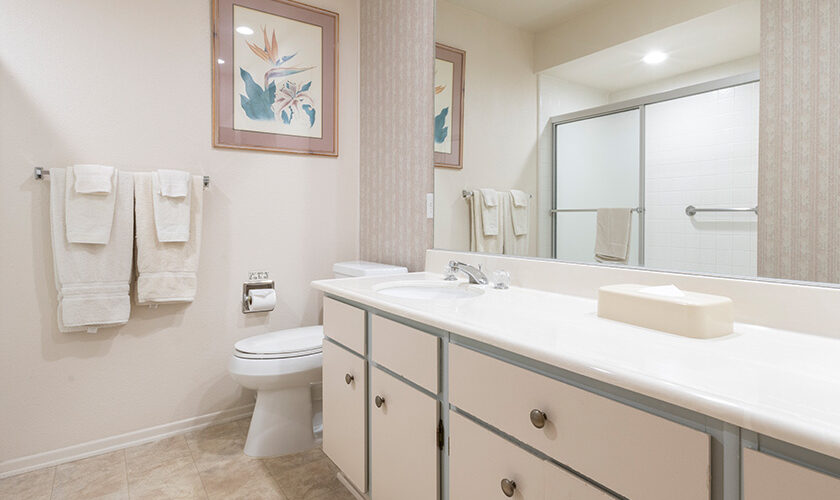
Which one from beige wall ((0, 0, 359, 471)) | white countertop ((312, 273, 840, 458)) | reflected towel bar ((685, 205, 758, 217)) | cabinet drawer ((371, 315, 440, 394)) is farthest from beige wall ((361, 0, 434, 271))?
reflected towel bar ((685, 205, 758, 217))

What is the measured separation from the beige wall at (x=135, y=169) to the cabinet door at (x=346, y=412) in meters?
0.88

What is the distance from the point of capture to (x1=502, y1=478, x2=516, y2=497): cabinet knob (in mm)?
921

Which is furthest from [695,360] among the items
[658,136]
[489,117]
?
[489,117]

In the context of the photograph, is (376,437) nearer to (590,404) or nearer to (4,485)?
(590,404)

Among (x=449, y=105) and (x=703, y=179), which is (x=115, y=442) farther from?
(x=703, y=179)

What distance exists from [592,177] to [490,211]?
0.47 metres

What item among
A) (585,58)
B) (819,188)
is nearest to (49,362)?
(585,58)

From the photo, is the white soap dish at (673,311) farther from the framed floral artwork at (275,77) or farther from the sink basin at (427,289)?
Answer: the framed floral artwork at (275,77)

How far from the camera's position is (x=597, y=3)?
1.34 metres

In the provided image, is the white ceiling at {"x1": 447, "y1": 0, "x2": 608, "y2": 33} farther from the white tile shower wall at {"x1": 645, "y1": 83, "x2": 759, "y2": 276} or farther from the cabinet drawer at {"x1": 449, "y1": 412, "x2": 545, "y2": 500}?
the cabinet drawer at {"x1": 449, "y1": 412, "x2": 545, "y2": 500}

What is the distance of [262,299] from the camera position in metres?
2.34

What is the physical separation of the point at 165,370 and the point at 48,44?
4.96 ft

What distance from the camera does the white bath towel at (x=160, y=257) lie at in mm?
2021

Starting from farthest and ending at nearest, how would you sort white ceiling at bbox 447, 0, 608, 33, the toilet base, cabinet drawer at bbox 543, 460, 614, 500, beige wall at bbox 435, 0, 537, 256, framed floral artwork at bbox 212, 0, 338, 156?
framed floral artwork at bbox 212, 0, 338, 156, the toilet base, beige wall at bbox 435, 0, 537, 256, white ceiling at bbox 447, 0, 608, 33, cabinet drawer at bbox 543, 460, 614, 500
